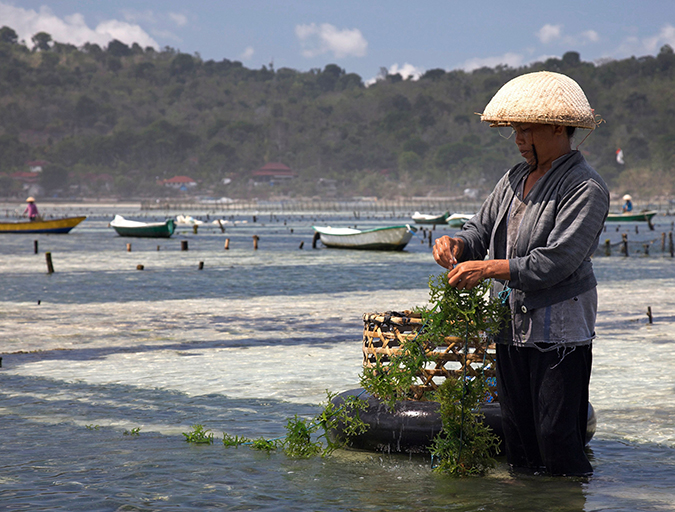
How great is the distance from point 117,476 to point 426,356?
2337 millimetres

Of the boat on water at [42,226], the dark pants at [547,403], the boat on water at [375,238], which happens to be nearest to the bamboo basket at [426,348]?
the dark pants at [547,403]

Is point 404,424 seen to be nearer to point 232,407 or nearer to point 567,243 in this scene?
point 567,243

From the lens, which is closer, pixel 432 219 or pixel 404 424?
pixel 404 424

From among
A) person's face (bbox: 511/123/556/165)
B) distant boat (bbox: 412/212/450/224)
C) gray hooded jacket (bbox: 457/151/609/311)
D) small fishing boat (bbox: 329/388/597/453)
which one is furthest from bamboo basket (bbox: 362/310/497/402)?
distant boat (bbox: 412/212/450/224)

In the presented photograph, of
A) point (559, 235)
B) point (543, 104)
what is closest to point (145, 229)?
point (543, 104)

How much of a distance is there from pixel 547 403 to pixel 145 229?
5501 cm

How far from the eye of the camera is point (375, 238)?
42.9m

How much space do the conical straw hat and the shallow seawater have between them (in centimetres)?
226

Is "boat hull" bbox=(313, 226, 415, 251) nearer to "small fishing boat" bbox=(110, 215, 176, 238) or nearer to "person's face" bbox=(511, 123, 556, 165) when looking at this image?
"small fishing boat" bbox=(110, 215, 176, 238)

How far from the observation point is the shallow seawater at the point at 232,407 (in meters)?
5.01

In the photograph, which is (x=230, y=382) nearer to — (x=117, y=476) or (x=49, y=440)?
(x=49, y=440)

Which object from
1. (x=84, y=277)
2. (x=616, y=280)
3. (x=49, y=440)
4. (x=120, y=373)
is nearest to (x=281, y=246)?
(x=84, y=277)

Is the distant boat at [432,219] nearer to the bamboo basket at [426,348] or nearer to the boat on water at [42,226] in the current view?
the boat on water at [42,226]

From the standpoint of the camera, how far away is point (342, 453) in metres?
6.07
